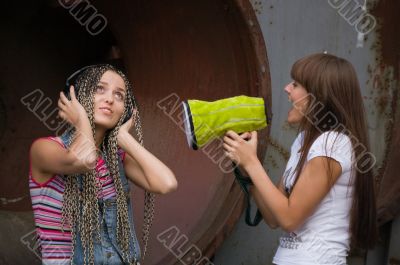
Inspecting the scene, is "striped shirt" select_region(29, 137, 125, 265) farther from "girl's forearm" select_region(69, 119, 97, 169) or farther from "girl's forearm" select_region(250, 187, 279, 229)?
"girl's forearm" select_region(250, 187, 279, 229)

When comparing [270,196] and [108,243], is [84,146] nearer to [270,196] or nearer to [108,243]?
[108,243]

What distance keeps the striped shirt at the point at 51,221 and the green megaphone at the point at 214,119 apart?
1.01ft

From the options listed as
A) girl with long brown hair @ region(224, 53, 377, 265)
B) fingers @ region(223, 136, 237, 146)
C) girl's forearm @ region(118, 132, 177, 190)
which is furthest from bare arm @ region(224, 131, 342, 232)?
girl's forearm @ region(118, 132, 177, 190)

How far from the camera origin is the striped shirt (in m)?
1.43

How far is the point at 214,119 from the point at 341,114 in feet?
0.97

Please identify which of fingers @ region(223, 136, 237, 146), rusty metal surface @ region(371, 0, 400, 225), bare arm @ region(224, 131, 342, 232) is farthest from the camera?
rusty metal surface @ region(371, 0, 400, 225)

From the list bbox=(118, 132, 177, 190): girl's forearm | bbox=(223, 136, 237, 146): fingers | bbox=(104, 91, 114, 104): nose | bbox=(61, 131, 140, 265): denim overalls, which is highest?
bbox=(104, 91, 114, 104): nose

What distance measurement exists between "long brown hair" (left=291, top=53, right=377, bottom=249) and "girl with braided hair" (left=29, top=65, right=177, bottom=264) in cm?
36

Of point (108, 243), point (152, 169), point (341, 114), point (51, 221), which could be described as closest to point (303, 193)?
point (341, 114)

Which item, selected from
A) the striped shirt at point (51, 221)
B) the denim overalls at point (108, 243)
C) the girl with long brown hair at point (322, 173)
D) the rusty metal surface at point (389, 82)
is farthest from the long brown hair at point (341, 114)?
the rusty metal surface at point (389, 82)

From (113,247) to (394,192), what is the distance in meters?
1.44

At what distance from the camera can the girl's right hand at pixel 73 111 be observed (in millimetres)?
1458

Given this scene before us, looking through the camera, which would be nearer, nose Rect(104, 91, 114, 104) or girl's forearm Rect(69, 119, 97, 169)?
girl's forearm Rect(69, 119, 97, 169)

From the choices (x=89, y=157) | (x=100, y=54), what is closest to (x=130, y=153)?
(x=89, y=157)
